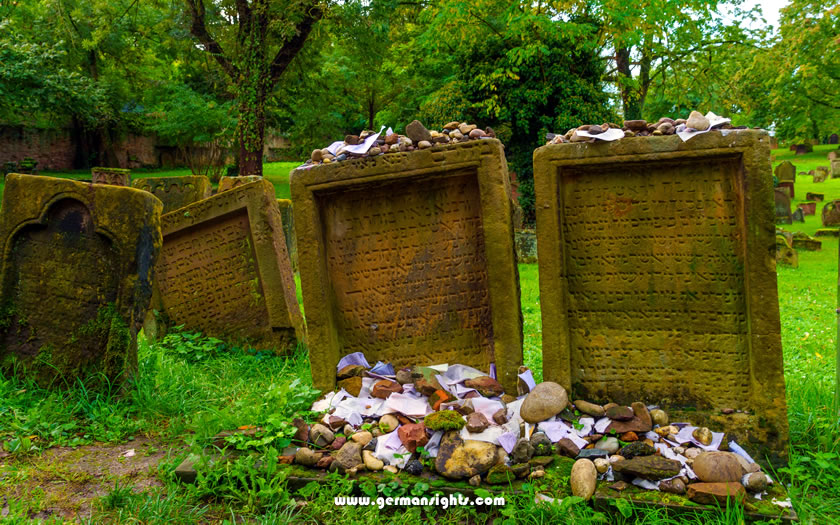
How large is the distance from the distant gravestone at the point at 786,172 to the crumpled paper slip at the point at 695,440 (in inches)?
838

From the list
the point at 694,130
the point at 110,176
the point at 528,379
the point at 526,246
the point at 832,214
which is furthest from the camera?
the point at 832,214

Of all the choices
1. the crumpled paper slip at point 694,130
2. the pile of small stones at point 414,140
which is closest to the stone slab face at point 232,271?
the pile of small stones at point 414,140

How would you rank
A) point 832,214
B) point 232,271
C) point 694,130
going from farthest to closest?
point 832,214, point 232,271, point 694,130

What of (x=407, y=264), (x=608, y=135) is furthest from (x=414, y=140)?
(x=608, y=135)

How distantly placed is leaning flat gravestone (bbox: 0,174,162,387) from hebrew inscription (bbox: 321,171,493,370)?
1.22 meters

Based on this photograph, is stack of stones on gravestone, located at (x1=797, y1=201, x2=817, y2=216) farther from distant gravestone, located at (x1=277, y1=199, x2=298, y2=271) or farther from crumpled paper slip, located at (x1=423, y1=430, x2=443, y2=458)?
crumpled paper slip, located at (x1=423, y1=430, x2=443, y2=458)

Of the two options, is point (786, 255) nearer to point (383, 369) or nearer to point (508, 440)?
point (383, 369)

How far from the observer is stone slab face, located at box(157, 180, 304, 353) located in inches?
195

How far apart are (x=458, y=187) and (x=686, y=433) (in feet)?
6.22

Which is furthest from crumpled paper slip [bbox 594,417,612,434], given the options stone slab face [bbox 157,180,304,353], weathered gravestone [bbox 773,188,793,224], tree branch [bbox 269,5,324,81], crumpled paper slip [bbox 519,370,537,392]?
weathered gravestone [bbox 773,188,793,224]

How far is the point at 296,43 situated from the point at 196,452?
11990 millimetres

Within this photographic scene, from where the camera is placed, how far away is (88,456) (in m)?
3.06

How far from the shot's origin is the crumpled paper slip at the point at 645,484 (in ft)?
8.60

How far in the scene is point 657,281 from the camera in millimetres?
3256
